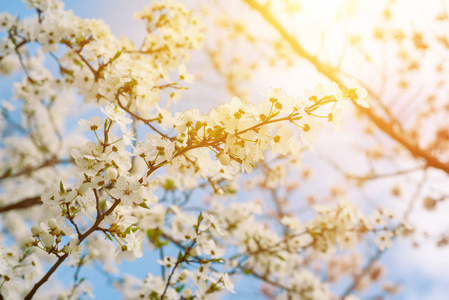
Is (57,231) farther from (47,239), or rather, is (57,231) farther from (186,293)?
(186,293)

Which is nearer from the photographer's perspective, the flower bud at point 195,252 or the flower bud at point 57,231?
the flower bud at point 57,231

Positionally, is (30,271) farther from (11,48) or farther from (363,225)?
(363,225)

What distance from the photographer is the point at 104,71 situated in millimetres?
2490

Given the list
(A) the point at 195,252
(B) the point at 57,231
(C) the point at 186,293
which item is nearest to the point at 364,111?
(A) the point at 195,252

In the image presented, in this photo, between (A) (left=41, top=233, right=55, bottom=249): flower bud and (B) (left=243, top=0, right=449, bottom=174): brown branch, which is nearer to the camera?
(A) (left=41, top=233, right=55, bottom=249): flower bud

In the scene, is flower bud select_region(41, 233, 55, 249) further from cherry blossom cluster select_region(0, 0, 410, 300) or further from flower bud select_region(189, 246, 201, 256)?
flower bud select_region(189, 246, 201, 256)

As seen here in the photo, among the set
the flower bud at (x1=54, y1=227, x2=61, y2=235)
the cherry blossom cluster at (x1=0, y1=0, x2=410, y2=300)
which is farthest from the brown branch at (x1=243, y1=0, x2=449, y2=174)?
the flower bud at (x1=54, y1=227, x2=61, y2=235)

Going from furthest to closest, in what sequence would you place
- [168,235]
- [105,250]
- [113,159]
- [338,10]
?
[105,250], [338,10], [168,235], [113,159]

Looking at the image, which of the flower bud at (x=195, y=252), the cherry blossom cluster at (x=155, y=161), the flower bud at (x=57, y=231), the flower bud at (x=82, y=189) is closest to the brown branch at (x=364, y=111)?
the cherry blossom cluster at (x=155, y=161)

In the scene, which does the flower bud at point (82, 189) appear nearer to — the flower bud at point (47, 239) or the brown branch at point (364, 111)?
the flower bud at point (47, 239)

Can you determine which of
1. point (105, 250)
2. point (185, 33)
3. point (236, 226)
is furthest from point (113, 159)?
point (105, 250)

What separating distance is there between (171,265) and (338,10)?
3526 mm

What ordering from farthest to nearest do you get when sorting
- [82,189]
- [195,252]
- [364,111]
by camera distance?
[364,111] < [195,252] < [82,189]

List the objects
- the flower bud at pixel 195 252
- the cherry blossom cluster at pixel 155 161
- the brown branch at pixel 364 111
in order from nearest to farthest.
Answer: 1. the cherry blossom cluster at pixel 155 161
2. the flower bud at pixel 195 252
3. the brown branch at pixel 364 111
